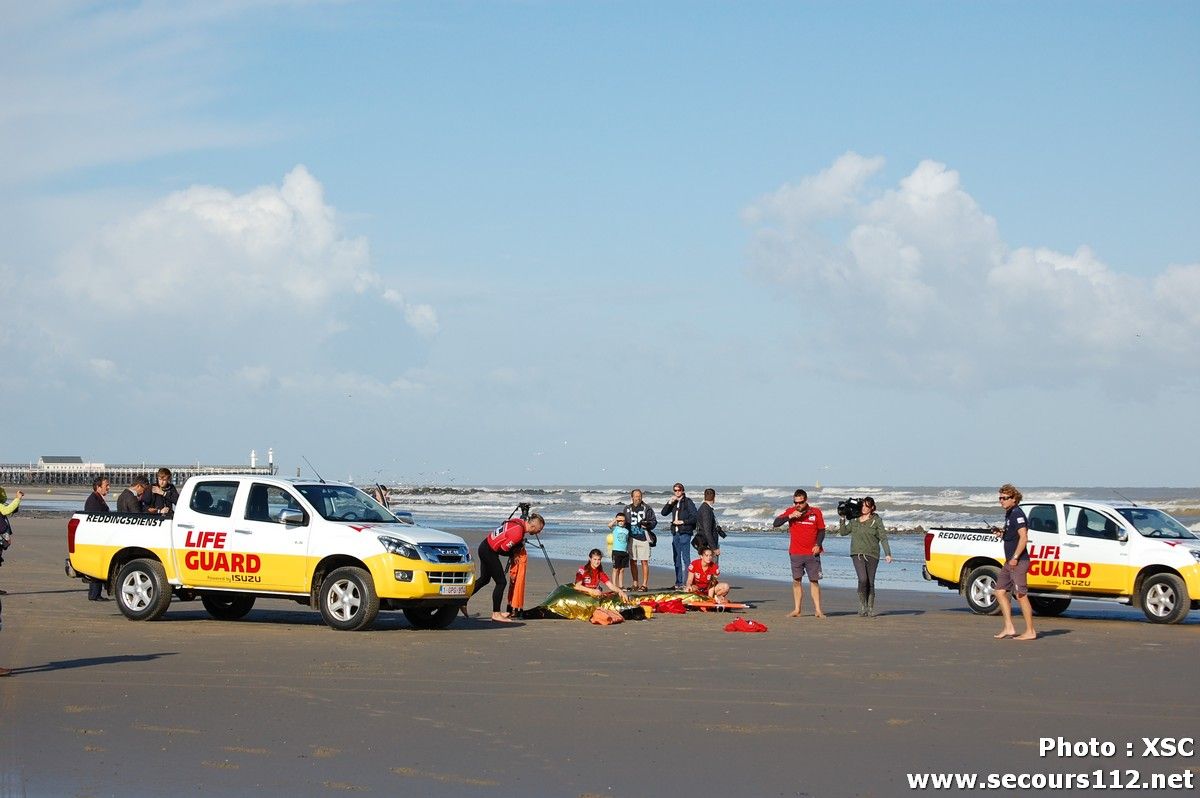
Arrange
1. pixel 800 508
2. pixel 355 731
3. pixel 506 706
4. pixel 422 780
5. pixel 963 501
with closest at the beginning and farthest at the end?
pixel 422 780 → pixel 355 731 → pixel 506 706 → pixel 800 508 → pixel 963 501

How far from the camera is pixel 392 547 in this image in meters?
16.7

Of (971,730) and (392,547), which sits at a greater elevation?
(392,547)

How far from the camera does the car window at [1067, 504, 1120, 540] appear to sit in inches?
789

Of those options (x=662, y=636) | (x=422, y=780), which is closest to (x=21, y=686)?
(x=422, y=780)

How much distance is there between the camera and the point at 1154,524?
20141mm

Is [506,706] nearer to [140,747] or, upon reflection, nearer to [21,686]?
[140,747]

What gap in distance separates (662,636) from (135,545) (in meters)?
6.93

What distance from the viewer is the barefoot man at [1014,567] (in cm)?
1709

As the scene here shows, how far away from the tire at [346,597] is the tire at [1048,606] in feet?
34.1

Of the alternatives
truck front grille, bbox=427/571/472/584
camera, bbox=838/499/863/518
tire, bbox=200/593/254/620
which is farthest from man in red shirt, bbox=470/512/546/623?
camera, bbox=838/499/863/518

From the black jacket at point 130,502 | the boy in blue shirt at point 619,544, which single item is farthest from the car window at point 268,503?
the boy in blue shirt at point 619,544

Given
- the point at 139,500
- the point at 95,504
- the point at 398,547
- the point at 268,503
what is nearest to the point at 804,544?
the point at 398,547

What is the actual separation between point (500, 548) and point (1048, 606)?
891 centimetres

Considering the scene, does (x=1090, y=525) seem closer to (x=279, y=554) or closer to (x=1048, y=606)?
(x=1048, y=606)
